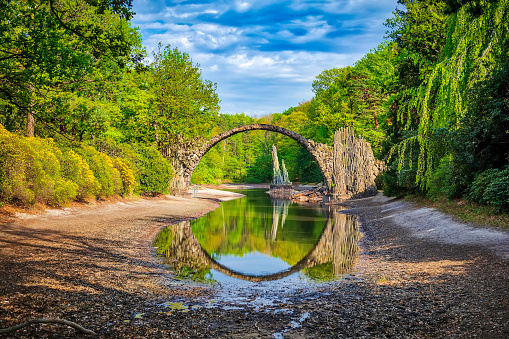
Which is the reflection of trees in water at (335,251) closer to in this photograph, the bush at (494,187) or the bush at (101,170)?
the bush at (494,187)

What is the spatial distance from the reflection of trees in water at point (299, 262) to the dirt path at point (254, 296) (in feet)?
2.12

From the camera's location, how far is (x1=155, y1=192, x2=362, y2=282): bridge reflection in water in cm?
969

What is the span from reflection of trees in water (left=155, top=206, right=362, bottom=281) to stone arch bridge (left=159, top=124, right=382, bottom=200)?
667 inches

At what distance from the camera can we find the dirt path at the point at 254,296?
16.0 ft

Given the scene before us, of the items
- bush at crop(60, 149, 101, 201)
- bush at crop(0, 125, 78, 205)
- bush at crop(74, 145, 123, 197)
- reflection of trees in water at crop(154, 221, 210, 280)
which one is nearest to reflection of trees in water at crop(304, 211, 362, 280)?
reflection of trees in water at crop(154, 221, 210, 280)

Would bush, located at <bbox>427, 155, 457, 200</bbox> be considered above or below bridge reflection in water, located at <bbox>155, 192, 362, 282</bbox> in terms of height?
above

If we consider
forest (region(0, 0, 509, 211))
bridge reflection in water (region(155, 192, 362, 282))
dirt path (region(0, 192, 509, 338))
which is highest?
forest (region(0, 0, 509, 211))

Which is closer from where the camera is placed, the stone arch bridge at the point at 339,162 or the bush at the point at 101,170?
the bush at the point at 101,170

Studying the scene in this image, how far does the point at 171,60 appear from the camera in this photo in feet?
112

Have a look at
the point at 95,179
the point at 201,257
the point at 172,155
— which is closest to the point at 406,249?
the point at 201,257

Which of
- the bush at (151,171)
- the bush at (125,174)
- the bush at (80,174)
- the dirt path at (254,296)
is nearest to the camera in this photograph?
the dirt path at (254,296)

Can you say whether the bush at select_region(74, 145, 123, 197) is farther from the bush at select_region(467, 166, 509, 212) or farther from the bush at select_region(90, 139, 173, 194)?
the bush at select_region(467, 166, 509, 212)

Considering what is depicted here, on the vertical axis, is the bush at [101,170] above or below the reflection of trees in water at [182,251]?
above

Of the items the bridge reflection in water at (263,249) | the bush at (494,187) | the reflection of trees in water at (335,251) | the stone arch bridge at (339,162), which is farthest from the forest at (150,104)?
the bridge reflection in water at (263,249)
